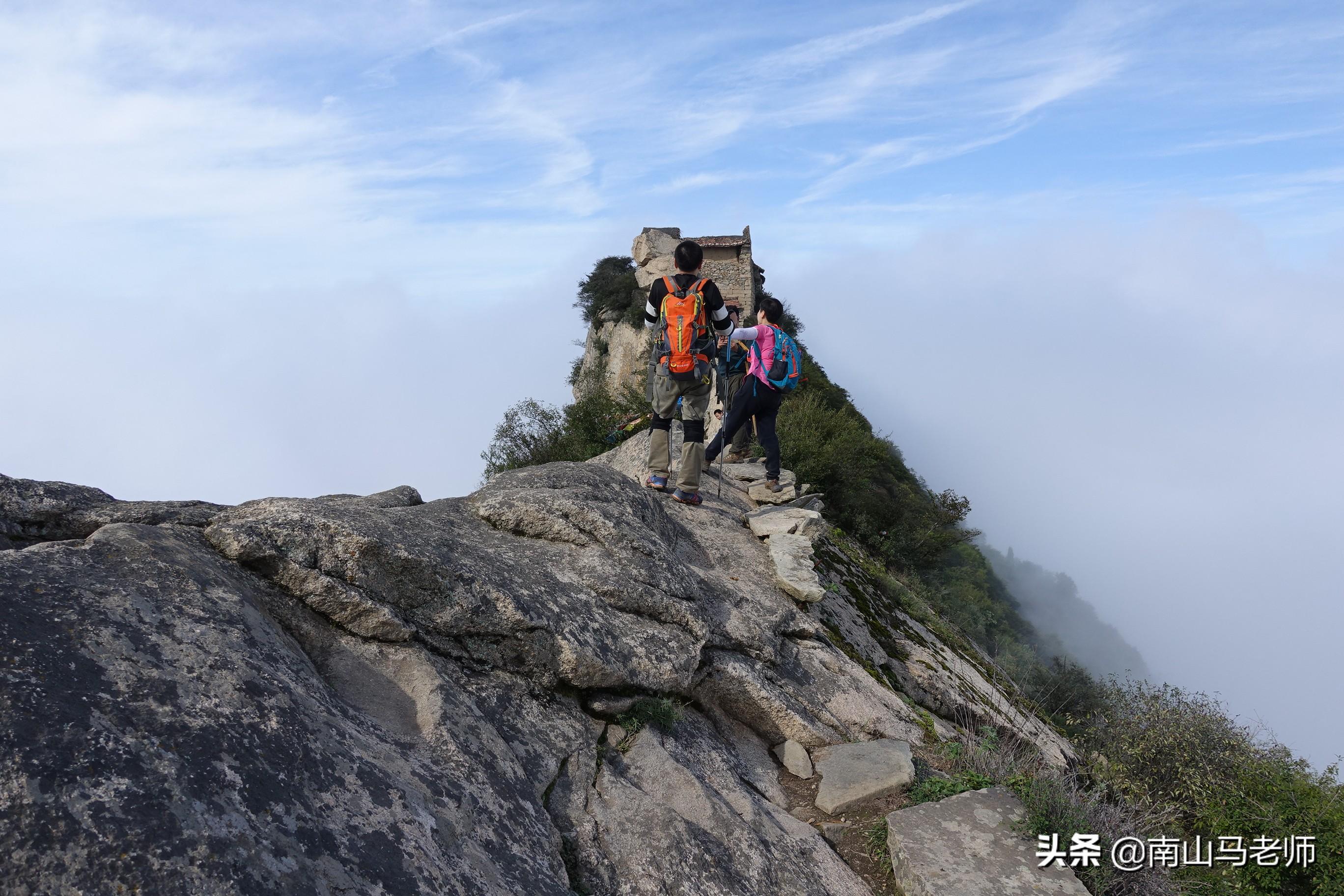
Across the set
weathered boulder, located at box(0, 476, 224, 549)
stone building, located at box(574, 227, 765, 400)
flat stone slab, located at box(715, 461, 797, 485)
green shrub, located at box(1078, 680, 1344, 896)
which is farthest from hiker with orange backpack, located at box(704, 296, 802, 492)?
stone building, located at box(574, 227, 765, 400)

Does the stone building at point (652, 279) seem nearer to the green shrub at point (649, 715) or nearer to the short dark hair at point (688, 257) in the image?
the short dark hair at point (688, 257)

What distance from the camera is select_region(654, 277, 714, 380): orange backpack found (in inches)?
308

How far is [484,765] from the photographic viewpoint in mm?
3680

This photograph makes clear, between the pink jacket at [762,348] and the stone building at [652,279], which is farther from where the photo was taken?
the stone building at [652,279]

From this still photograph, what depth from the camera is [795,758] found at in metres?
5.31

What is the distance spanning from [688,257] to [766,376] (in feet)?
6.48

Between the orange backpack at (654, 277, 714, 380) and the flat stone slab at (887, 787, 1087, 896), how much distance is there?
4536 millimetres

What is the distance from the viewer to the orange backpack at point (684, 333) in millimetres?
7832

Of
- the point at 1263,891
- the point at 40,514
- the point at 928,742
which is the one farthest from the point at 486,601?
the point at 1263,891

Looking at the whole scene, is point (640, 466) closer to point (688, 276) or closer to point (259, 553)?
point (688, 276)

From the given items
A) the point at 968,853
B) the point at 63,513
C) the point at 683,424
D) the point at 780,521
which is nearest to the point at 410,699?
the point at 63,513

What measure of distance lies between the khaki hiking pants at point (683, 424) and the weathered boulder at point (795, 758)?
3.48 metres

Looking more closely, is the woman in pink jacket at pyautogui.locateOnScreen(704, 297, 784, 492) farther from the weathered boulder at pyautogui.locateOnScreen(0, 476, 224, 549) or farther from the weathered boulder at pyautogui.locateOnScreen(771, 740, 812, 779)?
the weathered boulder at pyautogui.locateOnScreen(0, 476, 224, 549)

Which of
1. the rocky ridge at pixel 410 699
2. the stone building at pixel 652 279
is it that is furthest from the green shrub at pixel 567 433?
the stone building at pixel 652 279
